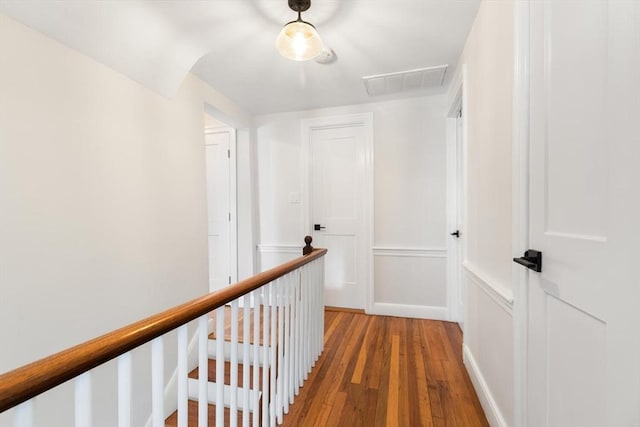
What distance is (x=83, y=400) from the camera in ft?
1.92

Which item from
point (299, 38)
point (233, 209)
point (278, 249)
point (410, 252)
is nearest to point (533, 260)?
point (299, 38)

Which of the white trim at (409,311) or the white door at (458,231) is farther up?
the white door at (458,231)

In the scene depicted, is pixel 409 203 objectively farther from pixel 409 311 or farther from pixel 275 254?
A: pixel 275 254

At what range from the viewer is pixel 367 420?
1480mm

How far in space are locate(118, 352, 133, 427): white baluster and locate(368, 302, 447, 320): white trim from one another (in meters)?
2.61

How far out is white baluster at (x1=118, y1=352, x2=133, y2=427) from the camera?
662mm

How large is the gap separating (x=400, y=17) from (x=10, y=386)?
2.21 meters

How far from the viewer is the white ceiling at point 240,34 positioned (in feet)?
4.57

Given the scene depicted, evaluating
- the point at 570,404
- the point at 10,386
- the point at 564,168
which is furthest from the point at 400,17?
the point at 10,386

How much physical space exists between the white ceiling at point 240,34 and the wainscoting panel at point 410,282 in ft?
5.91

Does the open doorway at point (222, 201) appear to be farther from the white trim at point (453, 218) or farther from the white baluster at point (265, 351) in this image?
the white trim at point (453, 218)

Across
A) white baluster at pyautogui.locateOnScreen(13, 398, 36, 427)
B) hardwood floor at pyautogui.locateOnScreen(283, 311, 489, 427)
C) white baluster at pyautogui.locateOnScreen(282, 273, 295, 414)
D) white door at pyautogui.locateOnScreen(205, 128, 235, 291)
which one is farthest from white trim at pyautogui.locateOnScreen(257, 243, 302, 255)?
white baluster at pyautogui.locateOnScreen(13, 398, 36, 427)

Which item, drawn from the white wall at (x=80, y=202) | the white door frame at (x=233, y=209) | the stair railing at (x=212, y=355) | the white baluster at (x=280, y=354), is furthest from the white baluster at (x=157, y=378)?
the white door frame at (x=233, y=209)

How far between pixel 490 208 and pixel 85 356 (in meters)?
1.73
